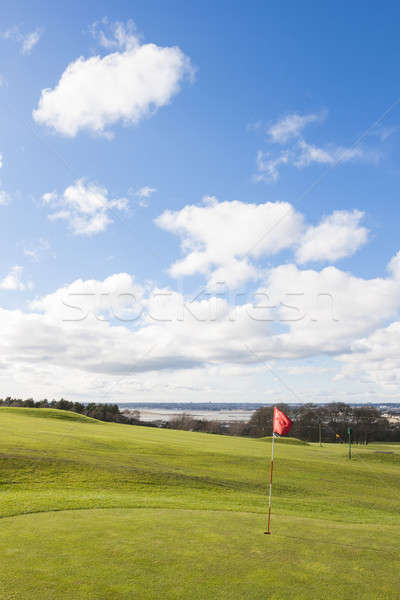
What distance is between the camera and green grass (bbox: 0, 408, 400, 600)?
6.64 metres

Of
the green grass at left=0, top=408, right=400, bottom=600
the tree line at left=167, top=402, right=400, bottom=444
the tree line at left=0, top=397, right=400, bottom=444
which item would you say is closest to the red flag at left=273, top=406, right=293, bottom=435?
Result: the green grass at left=0, top=408, right=400, bottom=600

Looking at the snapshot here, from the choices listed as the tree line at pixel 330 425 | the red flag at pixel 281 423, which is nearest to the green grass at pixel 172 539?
the red flag at pixel 281 423

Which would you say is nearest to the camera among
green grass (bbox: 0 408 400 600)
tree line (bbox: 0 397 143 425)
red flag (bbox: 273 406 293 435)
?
green grass (bbox: 0 408 400 600)

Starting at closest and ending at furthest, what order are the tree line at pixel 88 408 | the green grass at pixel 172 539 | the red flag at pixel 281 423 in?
the green grass at pixel 172 539 → the red flag at pixel 281 423 → the tree line at pixel 88 408

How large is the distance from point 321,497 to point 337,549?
14488mm

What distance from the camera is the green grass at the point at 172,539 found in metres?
6.64

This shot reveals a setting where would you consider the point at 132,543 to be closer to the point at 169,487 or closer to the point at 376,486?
the point at 169,487

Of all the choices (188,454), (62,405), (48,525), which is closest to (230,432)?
(62,405)

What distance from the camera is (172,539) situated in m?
9.18

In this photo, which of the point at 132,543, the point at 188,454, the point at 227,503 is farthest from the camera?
the point at 188,454

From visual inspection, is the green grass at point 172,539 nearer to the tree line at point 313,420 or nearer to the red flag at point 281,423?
the red flag at point 281,423

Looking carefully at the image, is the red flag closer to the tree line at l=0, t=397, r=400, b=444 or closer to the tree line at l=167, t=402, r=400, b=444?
the tree line at l=167, t=402, r=400, b=444

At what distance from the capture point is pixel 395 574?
25.9 ft

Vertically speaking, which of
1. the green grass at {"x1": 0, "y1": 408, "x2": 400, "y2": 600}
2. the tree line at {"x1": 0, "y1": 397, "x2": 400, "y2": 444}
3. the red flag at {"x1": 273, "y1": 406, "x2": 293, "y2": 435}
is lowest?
the tree line at {"x1": 0, "y1": 397, "x2": 400, "y2": 444}
